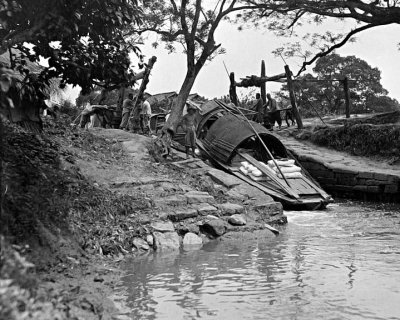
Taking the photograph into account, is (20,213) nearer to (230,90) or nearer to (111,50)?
(111,50)

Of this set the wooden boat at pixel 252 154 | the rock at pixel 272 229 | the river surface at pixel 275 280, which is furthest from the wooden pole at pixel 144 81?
the river surface at pixel 275 280

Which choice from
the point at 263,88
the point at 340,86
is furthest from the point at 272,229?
the point at 340,86

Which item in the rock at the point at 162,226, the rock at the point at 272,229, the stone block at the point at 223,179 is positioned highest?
the stone block at the point at 223,179

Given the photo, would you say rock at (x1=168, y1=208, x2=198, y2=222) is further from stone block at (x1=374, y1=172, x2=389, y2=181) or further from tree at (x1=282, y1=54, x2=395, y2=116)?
tree at (x1=282, y1=54, x2=395, y2=116)

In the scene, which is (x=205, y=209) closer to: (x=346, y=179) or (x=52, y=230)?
(x=52, y=230)

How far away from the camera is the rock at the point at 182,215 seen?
28.1ft

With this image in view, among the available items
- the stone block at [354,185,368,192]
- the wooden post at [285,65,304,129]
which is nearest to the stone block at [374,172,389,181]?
the stone block at [354,185,368,192]

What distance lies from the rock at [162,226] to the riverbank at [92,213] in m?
0.02

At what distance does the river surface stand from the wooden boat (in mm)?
3193

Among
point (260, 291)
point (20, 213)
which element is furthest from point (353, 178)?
point (20, 213)

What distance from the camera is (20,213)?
5.11 meters

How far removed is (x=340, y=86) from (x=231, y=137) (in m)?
18.3

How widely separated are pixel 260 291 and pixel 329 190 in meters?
10.6

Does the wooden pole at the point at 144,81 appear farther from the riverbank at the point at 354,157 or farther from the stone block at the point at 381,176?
the stone block at the point at 381,176
